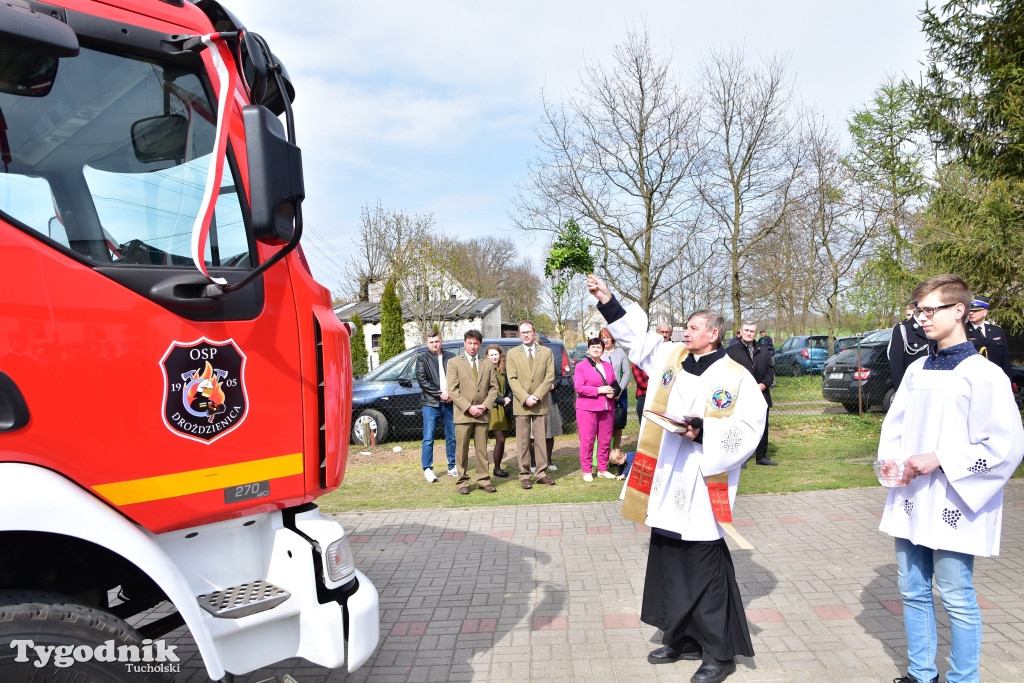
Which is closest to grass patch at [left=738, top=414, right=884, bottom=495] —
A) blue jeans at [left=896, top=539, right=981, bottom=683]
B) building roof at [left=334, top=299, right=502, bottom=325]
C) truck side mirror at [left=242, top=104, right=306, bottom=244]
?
blue jeans at [left=896, top=539, right=981, bottom=683]

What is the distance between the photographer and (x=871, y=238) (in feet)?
68.5

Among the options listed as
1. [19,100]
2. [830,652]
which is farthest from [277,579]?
[830,652]

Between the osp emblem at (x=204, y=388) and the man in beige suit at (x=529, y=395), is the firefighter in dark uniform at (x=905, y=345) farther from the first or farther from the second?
the osp emblem at (x=204, y=388)

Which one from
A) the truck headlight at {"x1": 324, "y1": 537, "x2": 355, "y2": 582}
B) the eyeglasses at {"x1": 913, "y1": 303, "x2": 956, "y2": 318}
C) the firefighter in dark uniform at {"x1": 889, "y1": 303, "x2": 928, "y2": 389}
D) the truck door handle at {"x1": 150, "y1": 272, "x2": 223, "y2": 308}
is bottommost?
the truck headlight at {"x1": 324, "y1": 537, "x2": 355, "y2": 582}

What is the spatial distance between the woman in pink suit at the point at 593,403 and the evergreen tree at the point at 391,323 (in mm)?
20868

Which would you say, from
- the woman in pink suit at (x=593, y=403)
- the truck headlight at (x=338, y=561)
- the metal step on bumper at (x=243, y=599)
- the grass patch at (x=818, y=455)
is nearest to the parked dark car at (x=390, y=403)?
the woman in pink suit at (x=593, y=403)

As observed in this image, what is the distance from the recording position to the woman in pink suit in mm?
8984

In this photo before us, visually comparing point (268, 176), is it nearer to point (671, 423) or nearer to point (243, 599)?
point (243, 599)

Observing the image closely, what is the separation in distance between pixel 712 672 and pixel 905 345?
4809 millimetres

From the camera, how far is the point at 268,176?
252cm

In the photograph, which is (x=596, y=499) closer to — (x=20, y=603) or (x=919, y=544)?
(x=919, y=544)

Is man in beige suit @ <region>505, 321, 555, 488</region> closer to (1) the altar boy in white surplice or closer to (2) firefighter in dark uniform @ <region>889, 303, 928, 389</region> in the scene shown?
(2) firefighter in dark uniform @ <region>889, 303, 928, 389</region>

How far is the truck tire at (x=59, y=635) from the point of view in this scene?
214cm

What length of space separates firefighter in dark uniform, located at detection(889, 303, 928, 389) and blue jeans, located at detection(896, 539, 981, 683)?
4134mm
